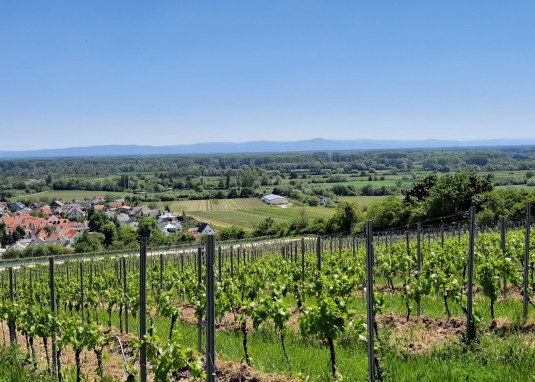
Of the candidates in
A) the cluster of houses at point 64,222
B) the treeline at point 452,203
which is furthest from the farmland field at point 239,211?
the treeline at point 452,203

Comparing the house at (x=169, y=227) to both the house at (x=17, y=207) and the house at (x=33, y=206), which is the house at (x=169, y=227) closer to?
the house at (x=33, y=206)

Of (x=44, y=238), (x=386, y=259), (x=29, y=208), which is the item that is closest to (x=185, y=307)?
(x=386, y=259)

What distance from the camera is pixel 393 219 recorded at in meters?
50.4

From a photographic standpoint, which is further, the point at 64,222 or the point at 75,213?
the point at 75,213

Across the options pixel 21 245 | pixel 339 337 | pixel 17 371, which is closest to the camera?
pixel 17 371

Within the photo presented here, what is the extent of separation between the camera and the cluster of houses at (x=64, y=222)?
7698 centimetres

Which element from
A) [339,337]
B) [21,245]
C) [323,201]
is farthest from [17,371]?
[323,201]

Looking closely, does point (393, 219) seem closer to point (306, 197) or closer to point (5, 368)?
point (5, 368)

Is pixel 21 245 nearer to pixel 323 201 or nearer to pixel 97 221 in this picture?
pixel 97 221

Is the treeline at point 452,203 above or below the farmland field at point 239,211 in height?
above

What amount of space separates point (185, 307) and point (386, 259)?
6.42 m

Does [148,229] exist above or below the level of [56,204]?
above

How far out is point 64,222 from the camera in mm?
93125

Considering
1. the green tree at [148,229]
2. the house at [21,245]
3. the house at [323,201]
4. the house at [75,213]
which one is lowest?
the house at [21,245]
